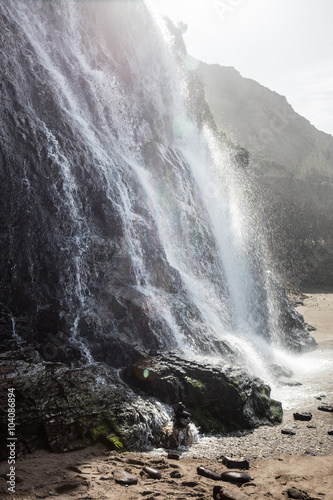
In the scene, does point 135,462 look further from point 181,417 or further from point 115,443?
point 181,417

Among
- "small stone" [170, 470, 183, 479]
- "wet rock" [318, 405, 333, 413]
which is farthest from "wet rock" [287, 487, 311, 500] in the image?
"wet rock" [318, 405, 333, 413]

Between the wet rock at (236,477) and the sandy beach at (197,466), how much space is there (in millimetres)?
90

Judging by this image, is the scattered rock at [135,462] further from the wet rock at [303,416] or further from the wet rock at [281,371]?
the wet rock at [281,371]

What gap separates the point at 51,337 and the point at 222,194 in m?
14.0

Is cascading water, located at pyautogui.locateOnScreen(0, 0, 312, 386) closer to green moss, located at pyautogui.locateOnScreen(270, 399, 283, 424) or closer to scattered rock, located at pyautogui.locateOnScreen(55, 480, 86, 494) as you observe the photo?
green moss, located at pyautogui.locateOnScreen(270, 399, 283, 424)

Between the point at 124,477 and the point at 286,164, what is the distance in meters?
68.8

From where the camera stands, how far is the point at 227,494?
202 inches

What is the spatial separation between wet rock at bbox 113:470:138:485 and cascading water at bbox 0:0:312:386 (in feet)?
11.9

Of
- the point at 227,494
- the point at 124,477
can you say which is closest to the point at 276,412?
the point at 227,494

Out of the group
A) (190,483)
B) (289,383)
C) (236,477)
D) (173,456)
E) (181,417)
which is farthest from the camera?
(289,383)

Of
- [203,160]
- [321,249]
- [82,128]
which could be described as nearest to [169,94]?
[203,160]

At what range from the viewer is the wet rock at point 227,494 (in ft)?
16.5

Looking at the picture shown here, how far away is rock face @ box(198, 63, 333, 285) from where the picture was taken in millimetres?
47188

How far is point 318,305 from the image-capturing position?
1224 inches
